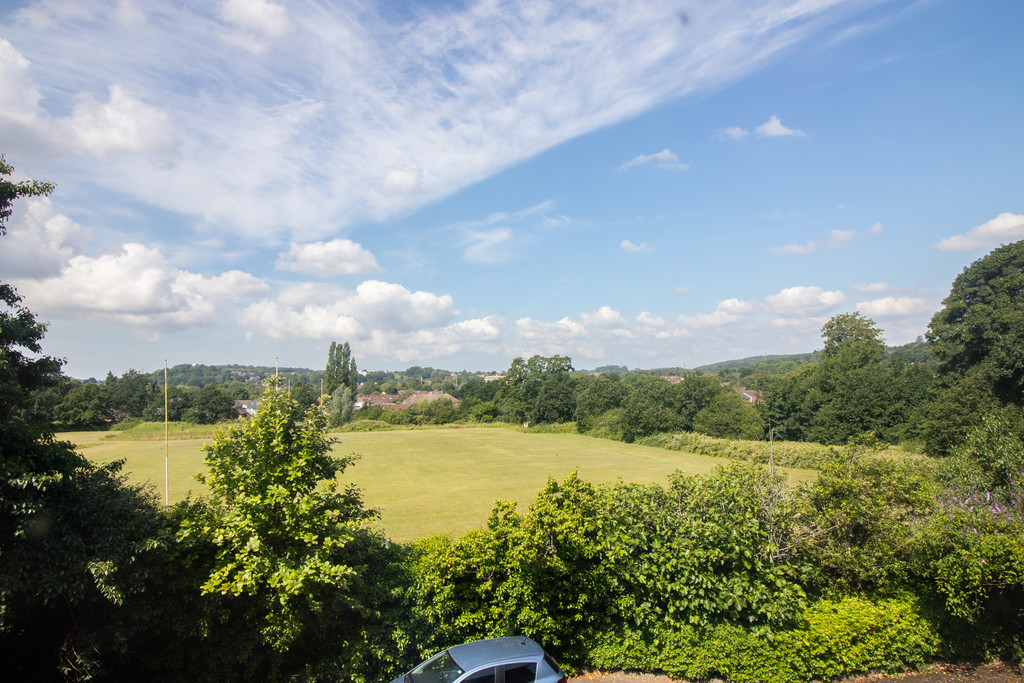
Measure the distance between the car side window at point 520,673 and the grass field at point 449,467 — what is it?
694 centimetres

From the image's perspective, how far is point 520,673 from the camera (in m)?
7.43

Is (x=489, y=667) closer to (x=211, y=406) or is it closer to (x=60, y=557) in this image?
(x=60, y=557)

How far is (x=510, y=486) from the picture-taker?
104 feet

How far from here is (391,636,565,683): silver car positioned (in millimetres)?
7230

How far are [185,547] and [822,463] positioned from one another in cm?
1303

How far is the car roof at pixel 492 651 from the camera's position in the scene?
7.45m

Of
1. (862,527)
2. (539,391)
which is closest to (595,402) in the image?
(539,391)

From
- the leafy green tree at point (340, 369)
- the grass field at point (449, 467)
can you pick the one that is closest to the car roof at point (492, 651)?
the grass field at point (449, 467)

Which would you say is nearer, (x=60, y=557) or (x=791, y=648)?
(x=60, y=557)

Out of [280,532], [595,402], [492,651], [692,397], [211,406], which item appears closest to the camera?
[492,651]

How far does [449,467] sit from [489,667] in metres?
33.6

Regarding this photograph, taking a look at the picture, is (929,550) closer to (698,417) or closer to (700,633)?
(700,633)

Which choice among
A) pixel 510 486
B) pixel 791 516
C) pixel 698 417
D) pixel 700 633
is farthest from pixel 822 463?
pixel 698 417

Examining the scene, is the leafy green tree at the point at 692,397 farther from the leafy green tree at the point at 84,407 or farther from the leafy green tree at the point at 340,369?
the leafy green tree at the point at 84,407
